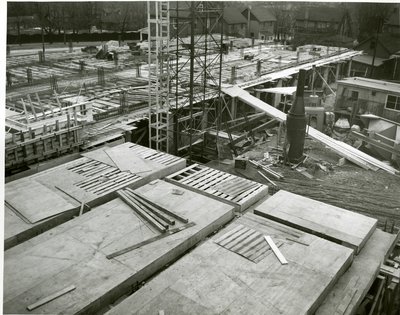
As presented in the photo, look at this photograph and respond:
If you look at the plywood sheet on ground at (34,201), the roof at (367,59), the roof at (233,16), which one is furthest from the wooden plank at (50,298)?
the roof at (233,16)

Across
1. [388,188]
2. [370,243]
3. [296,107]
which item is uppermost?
[296,107]

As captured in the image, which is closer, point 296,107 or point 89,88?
point 296,107

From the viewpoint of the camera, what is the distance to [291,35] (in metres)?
61.0

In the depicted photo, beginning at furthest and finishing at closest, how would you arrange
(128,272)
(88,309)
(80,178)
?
(80,178)
(128,272)
(88,309)

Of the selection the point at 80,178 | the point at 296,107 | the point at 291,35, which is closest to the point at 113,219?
the point at 80,178

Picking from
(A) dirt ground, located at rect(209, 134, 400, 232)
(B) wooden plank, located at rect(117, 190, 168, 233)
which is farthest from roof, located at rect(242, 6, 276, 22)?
(B) wooden plank, located at rect(117, 190, 168, 233)

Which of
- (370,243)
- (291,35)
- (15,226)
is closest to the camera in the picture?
(15,226)

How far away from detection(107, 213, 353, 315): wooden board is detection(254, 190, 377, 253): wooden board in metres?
0.61

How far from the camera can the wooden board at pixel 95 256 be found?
7.93 meters

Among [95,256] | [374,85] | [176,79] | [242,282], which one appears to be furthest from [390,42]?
[95,256]

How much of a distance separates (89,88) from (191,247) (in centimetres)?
1762

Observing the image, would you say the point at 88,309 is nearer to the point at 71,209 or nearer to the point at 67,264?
the point at 67,264

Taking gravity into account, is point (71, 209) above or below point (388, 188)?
above

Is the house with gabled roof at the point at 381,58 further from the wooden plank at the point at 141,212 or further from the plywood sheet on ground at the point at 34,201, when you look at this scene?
the plywood sheet on ground at the point at 34,201
